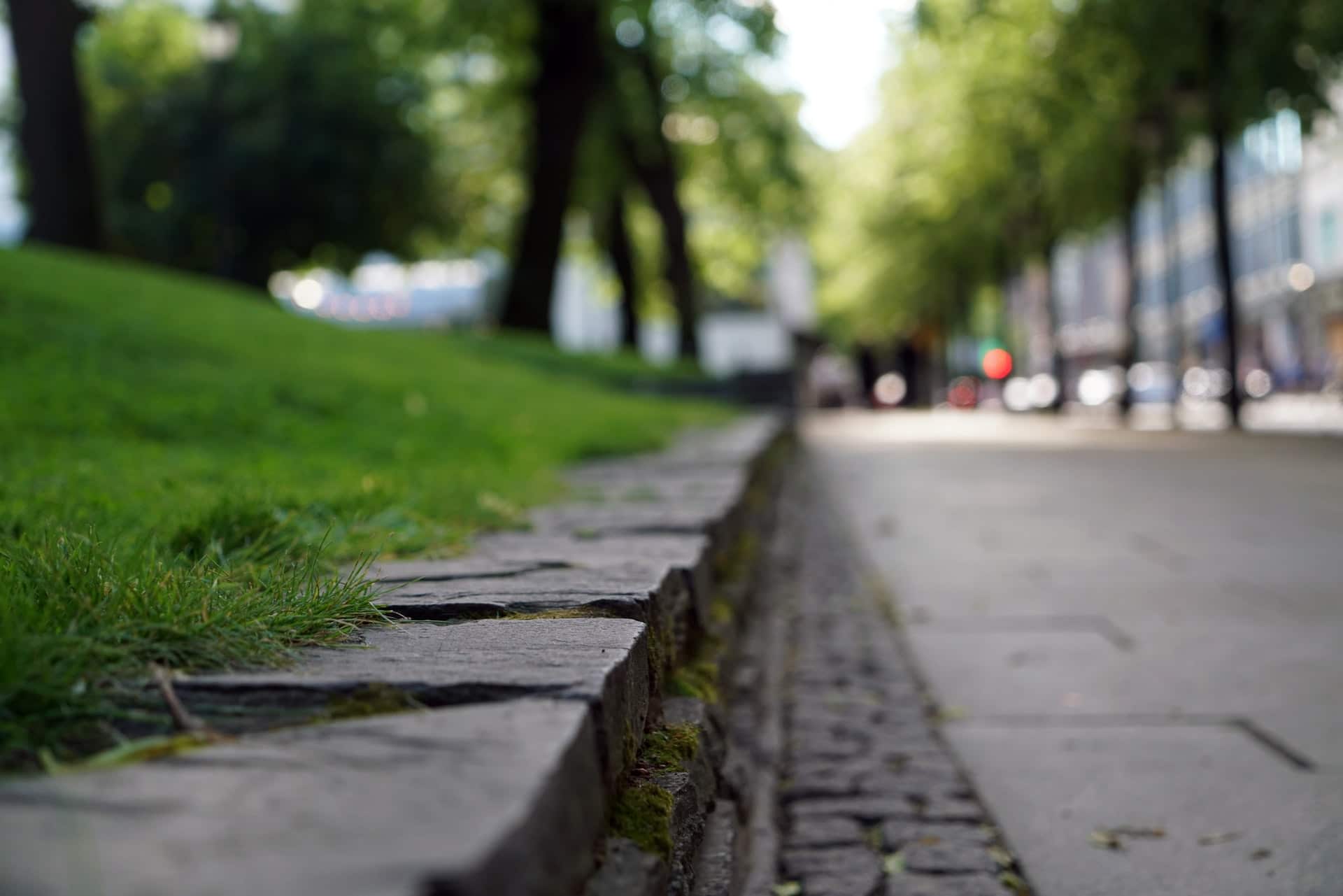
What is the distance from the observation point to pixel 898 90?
33906 millimetres

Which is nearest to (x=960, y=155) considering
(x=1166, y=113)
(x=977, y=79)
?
(x=977, y=79)

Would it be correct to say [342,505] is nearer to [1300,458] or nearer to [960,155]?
[1300,458]

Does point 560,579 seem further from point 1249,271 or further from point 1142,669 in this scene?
point 1249,271

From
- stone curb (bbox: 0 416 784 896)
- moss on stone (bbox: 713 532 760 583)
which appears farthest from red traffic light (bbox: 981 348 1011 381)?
stone curb (bbox: 0 416 784 896)

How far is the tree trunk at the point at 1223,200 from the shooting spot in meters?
19.1

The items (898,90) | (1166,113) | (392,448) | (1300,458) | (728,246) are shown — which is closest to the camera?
(392,448)

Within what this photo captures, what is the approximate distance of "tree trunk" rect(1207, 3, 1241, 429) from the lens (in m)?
19.1

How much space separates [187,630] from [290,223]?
33849mm

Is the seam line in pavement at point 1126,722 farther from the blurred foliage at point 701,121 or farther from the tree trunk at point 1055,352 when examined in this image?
the tree trunk at point 1055,352

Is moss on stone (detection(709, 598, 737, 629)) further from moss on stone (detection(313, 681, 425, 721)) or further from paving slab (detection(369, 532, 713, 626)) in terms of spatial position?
moss on stone (detection(313, 681, 425, 721))

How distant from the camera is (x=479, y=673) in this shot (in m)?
1.68

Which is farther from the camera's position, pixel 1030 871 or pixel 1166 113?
pixel 1166 113

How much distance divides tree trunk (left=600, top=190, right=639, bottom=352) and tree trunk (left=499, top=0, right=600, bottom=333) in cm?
885

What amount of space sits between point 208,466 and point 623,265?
24.3 m
